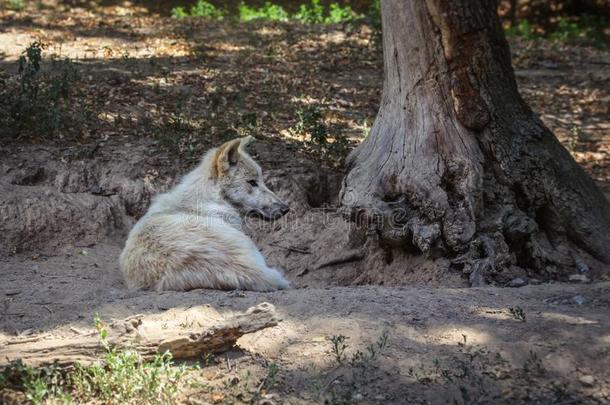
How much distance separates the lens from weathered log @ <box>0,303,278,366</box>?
4311 mm

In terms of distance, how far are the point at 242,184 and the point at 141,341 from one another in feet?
11.0

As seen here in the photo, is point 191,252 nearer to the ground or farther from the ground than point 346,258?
farther from the ground

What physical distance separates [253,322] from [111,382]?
97 cm

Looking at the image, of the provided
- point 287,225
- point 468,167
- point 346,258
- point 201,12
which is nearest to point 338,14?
point 201,12

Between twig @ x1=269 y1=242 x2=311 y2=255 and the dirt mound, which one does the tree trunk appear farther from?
twig @ x1=269 y1=242 x2=311 y2=255

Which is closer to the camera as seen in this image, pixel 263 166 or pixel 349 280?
pixel 349 280

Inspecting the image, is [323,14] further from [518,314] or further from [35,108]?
[518,314]

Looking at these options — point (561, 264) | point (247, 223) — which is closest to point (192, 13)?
point (247, 223)

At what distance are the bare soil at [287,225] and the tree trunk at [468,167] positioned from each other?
1.45ft

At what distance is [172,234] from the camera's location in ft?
20.4

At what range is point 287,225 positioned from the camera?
8180 millimetres

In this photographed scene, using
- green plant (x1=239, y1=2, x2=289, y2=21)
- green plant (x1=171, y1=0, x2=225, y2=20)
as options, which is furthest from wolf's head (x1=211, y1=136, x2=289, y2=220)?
green plant (x1=171, y1=0, x2=225, y2=20)

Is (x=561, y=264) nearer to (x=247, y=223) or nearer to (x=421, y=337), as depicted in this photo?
(x=421, y=337)

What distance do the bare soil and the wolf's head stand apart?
587mm
